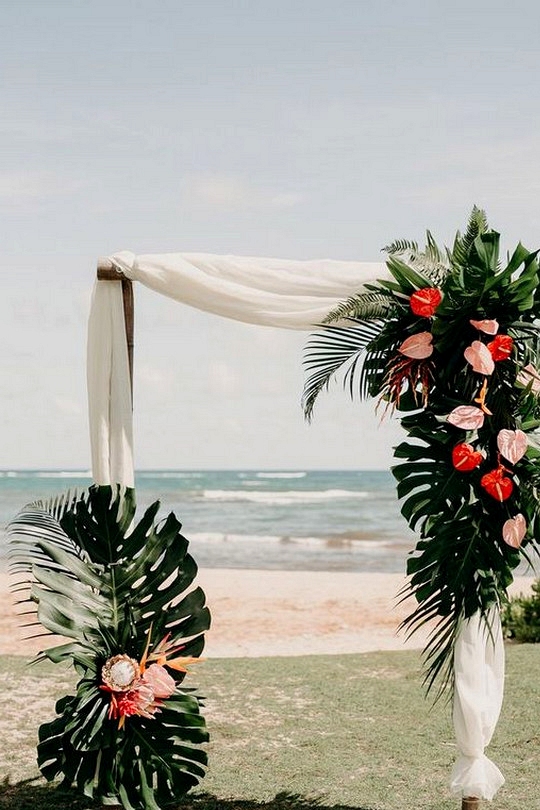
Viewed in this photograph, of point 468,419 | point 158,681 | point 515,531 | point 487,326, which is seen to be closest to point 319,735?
point 158,681

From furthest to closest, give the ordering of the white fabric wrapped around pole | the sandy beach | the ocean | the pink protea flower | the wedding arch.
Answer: the ocean < the sandy beach < the wedding arch < the pink protea flower < the white fabric wrapped around pole

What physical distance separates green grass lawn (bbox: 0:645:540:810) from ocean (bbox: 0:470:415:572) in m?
4.83

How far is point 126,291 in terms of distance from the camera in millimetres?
3959

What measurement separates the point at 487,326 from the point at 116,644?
1811 millimetres

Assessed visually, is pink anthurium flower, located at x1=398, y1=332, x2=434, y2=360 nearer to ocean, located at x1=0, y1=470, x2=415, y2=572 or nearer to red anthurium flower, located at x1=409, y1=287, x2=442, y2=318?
red anthurium flower, located at x1=409, y1=287, x2=442, y2=318

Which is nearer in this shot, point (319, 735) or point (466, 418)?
point (466, 418)

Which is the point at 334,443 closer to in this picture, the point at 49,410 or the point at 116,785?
the point at 49,410

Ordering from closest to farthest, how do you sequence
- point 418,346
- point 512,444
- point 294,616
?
1. point 512,444
2. point 418,346
3. point 294,616

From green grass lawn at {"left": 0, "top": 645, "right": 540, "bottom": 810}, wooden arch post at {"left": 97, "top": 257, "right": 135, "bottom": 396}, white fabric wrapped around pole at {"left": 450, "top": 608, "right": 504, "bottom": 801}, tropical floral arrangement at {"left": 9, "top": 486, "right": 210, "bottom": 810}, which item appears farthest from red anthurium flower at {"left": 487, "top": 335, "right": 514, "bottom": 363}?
green grass lawn at {"left": 0, "top": 645, "right": 540, "bottom": 810}

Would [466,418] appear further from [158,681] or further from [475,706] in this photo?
[158,681]

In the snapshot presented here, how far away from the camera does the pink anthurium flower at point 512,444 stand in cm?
320

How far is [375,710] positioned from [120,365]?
2.62 m

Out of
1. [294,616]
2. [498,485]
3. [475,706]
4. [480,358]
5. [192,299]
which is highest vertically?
[192,299]

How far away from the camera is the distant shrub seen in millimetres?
6957
